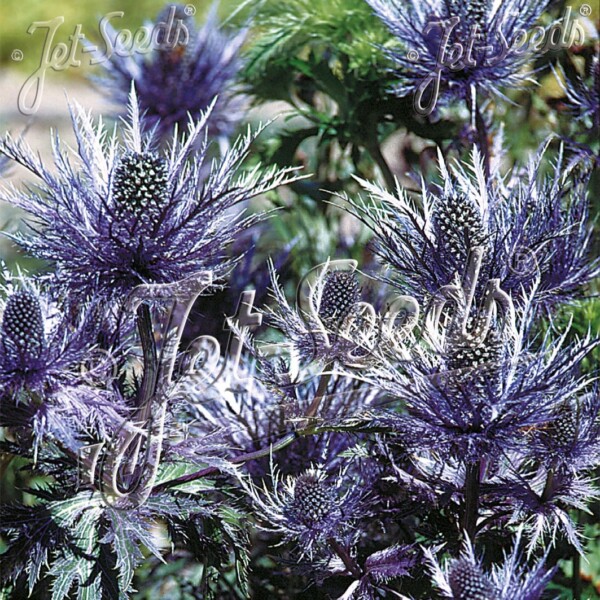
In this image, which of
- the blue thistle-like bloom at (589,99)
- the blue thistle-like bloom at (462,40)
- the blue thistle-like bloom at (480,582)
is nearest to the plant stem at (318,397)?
the blue thistle-like bloom at (480,582)

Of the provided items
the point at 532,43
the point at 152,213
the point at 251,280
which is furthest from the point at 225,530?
the point at 532,43

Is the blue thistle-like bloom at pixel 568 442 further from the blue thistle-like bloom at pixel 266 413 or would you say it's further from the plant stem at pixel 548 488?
the blue thistle-like bloom at pixel 266 413

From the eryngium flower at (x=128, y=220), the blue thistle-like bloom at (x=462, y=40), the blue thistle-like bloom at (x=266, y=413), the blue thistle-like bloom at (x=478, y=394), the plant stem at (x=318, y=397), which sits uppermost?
the blue thistle-like bloom at (x=462, y=40)

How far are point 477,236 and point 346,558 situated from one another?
32cm

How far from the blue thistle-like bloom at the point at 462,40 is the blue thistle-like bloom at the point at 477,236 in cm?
16

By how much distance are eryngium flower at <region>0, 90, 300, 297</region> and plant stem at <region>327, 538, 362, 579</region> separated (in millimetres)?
268

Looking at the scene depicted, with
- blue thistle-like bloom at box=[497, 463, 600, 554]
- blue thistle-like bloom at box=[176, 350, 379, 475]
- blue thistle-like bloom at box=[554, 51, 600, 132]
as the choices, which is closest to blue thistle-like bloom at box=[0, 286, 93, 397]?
blue thistle-like bloom at box=[176, 350, 379, 475]

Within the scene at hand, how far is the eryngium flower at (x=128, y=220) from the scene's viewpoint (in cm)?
77

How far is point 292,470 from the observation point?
1.00 meters

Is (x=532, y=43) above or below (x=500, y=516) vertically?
above

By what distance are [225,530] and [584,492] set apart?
326mm

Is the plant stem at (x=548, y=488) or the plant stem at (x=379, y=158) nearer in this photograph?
the plant stem at (x=548, y=488)

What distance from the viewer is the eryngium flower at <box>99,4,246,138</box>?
1.48 m

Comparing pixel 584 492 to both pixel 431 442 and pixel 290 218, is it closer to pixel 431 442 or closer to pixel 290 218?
pixel 431 442
